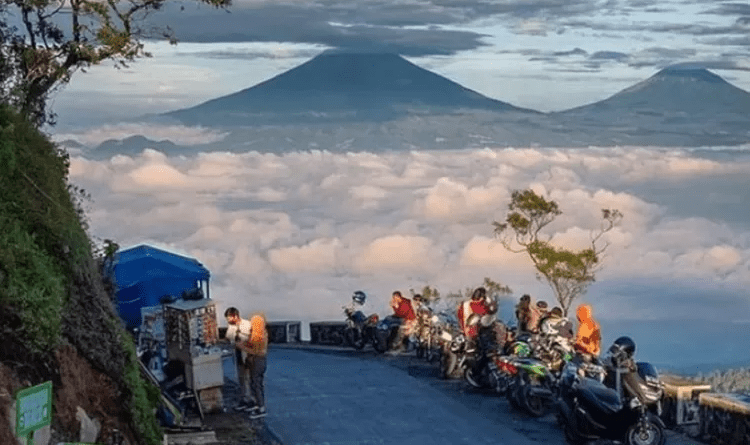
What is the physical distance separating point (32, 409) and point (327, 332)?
25.0 m

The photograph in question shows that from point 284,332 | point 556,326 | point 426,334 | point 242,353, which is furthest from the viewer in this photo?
point 284,332

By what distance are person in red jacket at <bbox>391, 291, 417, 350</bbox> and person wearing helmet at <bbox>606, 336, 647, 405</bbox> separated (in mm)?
12209

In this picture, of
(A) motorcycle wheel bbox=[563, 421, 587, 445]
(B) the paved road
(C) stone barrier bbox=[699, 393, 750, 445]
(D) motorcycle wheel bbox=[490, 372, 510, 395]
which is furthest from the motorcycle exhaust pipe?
(C) stone barrier bbox=[699, 393, 750, 445]

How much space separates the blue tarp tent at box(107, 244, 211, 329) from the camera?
2738cm

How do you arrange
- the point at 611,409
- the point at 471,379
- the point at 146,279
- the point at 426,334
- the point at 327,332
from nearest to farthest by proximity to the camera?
the point at 611,409, the point at 471,379, the point at 426,334, the point at 146,279, the point at 327,332

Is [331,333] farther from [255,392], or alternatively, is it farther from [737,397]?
[737,397]

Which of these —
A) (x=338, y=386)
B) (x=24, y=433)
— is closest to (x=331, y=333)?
(x=338, y=386)

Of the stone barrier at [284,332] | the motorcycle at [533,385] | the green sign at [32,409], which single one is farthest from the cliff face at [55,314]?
the stone barrier at [284,332]

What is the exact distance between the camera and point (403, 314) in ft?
93.6

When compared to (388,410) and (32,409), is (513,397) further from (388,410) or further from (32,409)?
(32,409)

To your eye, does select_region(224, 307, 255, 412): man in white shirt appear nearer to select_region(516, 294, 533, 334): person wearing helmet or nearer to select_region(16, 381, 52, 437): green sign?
select_region(516, 294, 533, 334): person wearing helmet

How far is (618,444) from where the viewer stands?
51.8 feet

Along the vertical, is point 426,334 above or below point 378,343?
above

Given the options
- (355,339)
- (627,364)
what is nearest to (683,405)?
(627,364)
